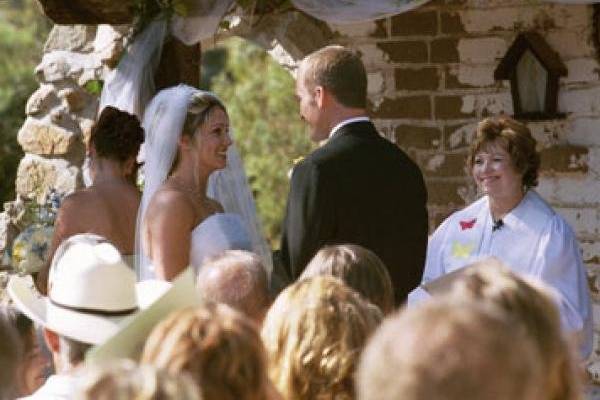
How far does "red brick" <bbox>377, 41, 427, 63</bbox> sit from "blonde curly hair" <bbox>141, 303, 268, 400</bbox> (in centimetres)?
457

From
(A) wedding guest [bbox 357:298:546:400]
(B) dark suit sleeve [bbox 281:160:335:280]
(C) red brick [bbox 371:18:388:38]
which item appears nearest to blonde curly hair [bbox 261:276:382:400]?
(A) wedding guest [bbox 357:298:546:400]

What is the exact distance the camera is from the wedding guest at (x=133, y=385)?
2.05 m

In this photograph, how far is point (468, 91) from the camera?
6.79 m

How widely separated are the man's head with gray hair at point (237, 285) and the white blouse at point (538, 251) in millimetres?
1637

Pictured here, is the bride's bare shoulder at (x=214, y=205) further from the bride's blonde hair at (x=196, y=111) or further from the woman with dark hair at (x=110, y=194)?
the woman with dark hair at (x=110, y=194)

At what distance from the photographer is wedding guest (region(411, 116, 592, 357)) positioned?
5102mm

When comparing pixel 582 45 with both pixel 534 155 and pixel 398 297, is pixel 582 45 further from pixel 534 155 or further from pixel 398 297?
pixel 398 297

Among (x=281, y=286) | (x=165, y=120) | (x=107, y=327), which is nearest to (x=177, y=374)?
(x=107, y=327)

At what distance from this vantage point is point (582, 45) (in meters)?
6.36

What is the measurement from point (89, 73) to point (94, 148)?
1627 millimetres

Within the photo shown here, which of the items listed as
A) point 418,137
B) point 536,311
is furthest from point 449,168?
point 536,311

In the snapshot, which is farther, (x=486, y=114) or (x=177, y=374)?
(x=486, y=114)

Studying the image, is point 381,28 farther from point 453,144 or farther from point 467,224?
point 467,224

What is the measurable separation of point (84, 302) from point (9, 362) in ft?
0.71
